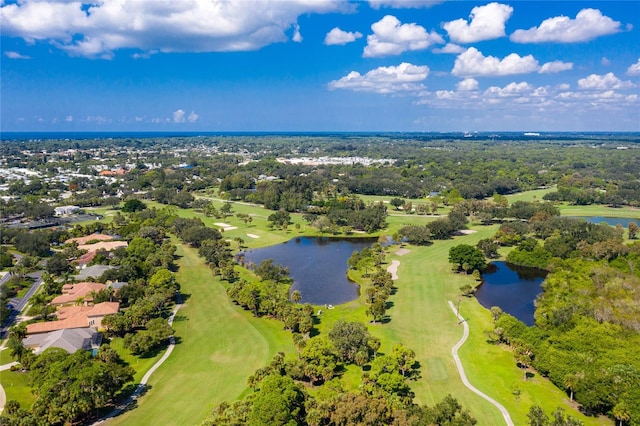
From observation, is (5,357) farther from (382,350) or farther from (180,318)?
(382,350)

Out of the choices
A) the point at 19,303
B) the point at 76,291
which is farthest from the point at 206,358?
the point at 19,303

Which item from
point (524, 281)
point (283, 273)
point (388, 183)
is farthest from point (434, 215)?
point (283, 273)

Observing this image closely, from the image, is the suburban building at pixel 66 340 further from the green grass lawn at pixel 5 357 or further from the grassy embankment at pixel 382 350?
the grassy embankment at pixel 382 350

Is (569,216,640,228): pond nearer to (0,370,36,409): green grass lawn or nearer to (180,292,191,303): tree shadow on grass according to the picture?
(180,292,191,303): tree shadow on grass

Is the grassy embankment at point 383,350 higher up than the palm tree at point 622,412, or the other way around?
the palm tree at point 622,412

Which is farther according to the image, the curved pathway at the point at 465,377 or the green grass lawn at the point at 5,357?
the green grass lawn at the point at 5,357

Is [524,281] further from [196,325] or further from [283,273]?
[196,325]

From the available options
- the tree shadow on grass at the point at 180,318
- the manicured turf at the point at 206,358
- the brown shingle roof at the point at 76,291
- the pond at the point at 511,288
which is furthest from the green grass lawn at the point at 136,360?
the pond at the point at 511,288
